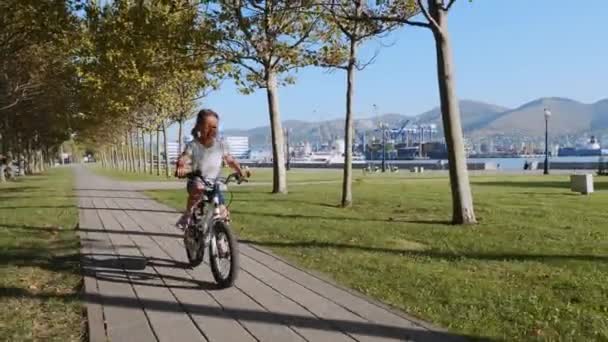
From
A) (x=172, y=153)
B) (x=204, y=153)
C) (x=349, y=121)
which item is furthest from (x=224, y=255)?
(x=172, y=153)

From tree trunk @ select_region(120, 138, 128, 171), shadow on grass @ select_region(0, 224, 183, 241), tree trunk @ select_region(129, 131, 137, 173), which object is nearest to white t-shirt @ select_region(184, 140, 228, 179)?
shadow on grass @ select_region(0, 224, 183, 241)

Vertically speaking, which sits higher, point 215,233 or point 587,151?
point 215,233

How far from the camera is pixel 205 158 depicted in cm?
685

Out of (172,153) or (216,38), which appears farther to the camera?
(172,153)

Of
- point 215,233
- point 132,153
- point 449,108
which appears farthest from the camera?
point 132,153

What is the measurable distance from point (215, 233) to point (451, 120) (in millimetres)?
5983

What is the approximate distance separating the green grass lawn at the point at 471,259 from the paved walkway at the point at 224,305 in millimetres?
370

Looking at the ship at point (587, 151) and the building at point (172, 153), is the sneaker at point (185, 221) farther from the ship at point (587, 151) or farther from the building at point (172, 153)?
the ship at point (587, 151)

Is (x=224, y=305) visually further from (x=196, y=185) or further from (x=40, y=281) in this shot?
(x=40, y=281)

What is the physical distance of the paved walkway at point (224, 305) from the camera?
483 cm

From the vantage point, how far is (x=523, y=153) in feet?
546

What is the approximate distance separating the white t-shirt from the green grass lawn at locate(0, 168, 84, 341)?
1.77m

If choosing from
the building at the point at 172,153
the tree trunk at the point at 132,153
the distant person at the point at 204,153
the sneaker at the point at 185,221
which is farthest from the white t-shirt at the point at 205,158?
the tree trunk at the point at 132,153

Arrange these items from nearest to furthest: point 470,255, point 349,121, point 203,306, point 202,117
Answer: point 203,306, point 202,117, point 470,255, point 349,121
